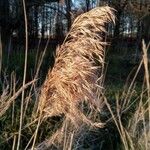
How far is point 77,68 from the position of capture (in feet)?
7.79

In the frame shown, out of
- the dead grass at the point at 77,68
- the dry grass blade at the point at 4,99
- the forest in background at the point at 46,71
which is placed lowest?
the forest in background at the point at 46,71

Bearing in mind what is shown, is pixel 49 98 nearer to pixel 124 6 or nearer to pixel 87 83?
pixel 87 83

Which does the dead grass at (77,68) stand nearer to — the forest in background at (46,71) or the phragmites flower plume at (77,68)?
the phragmites flower plume at (77,68)

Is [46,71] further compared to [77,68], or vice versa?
[46,71]

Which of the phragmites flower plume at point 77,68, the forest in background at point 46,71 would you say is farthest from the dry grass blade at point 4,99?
the phragmites flower plume at point 77,68

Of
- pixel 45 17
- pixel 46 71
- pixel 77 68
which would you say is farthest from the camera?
pixel 45 17

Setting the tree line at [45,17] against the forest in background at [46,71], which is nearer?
the forest in background at [46,71]

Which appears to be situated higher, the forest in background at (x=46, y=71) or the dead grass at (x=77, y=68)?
the dead grass at (x=77, y=68)

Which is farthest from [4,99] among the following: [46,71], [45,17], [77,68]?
[45,17]

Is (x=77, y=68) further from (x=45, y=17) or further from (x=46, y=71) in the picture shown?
(x=45, y=17)

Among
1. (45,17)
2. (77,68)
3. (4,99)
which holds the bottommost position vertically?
(45,17)

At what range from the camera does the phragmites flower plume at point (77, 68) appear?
93.4 inches

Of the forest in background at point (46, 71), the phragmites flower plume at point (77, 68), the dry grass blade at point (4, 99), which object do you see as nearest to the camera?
the phragmites flower plume at point (77, 68)

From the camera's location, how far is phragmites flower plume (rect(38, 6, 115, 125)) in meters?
2.37
